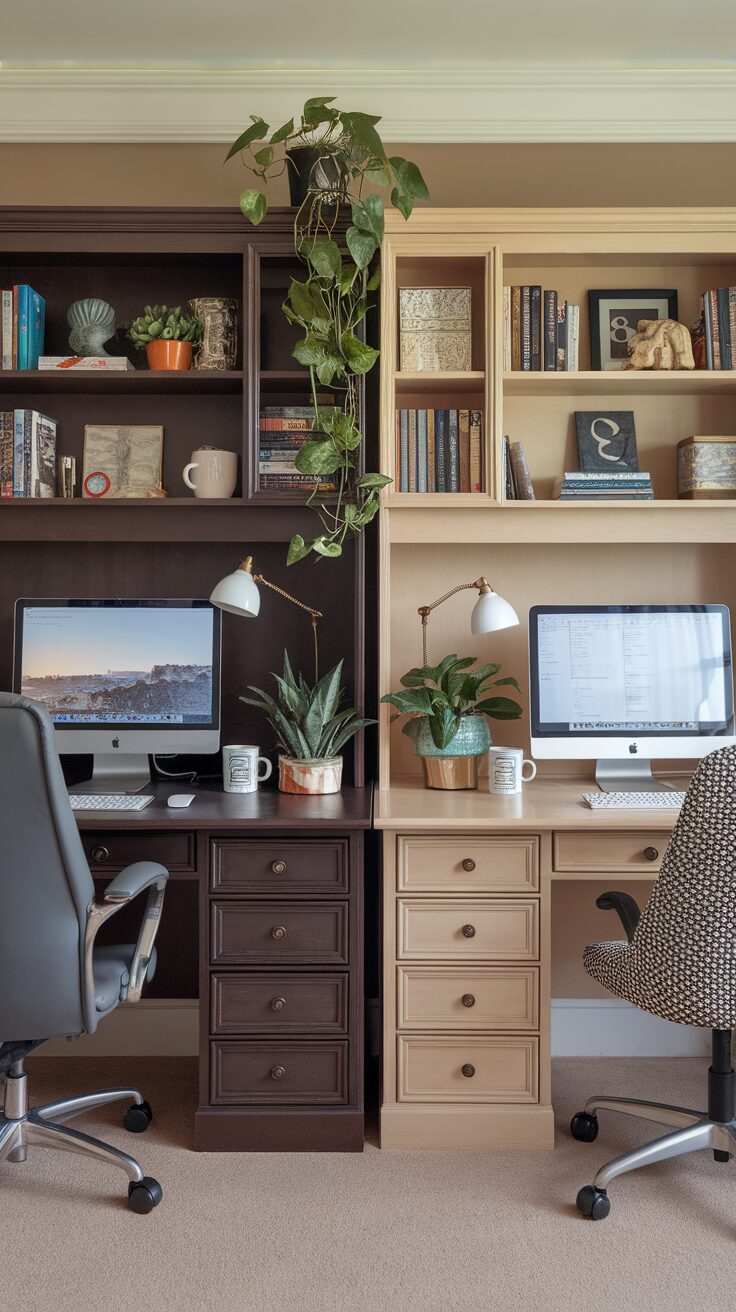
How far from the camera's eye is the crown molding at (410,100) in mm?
2807

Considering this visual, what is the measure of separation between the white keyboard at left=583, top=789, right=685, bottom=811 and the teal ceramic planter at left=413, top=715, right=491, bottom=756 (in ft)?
0.99

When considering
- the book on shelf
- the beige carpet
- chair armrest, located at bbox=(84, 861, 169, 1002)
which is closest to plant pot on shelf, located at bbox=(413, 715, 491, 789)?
chair armrest, located at bbox=(84, 861, 169, 1002)

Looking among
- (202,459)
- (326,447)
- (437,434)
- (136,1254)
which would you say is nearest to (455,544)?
(437,434)

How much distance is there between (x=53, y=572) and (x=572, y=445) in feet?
4.99

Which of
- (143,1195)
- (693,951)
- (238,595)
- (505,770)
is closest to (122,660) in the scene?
(238,595)

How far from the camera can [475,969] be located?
2.29 meters

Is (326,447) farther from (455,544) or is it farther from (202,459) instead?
(455,544)

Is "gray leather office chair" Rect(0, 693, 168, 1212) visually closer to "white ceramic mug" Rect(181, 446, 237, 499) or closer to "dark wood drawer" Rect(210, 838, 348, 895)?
"dark wood drawer" Rect(210, 838, 348, 895)

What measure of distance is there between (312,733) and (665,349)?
1369mm

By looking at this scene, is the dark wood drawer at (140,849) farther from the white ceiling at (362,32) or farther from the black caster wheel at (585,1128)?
the white ceiling at (362,32)

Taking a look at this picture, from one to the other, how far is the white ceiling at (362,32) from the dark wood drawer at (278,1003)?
2414 millimetres

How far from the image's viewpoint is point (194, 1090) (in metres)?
2.58

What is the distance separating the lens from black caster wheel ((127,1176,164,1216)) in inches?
78.9

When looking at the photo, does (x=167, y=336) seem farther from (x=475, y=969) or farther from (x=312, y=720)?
(x=475, y=969)
